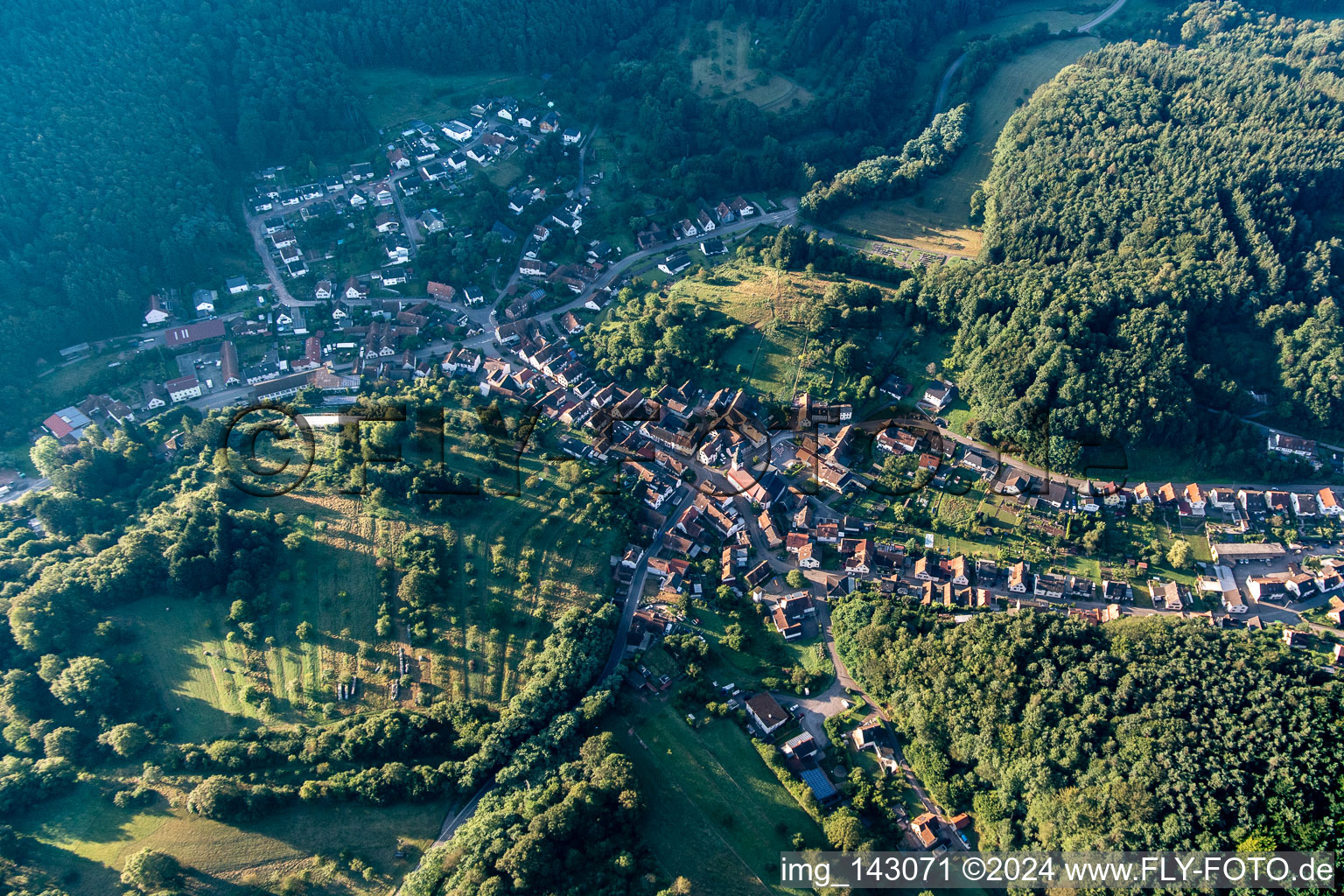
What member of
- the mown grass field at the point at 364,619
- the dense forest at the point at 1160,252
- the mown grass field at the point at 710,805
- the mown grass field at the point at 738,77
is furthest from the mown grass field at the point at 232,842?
the mown grass field at the point at 738,77

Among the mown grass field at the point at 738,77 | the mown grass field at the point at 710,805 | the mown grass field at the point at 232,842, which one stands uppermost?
the mown grass field at the point at 738,77

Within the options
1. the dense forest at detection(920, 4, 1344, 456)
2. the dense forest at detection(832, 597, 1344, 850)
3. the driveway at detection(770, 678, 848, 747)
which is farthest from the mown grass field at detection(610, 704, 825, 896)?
the dense forest at detection(920, 4, 1344, 456)

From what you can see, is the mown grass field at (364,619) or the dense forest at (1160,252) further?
the dense forest at (1160,252)

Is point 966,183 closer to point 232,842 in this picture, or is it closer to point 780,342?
point 780,342

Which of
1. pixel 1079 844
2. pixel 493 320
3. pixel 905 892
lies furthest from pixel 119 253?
pixel 1079 844

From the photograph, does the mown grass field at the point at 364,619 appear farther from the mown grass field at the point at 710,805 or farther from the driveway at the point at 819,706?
the driveway at the point at 819,706

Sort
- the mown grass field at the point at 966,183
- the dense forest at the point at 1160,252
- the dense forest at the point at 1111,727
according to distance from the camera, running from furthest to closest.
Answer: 1. the mown grass field at the point at 966,183
2. the dense forest at the point at 1160,252
3. the dense forest at the point at 1111,727

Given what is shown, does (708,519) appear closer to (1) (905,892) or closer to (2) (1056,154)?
(1) (905,892)
